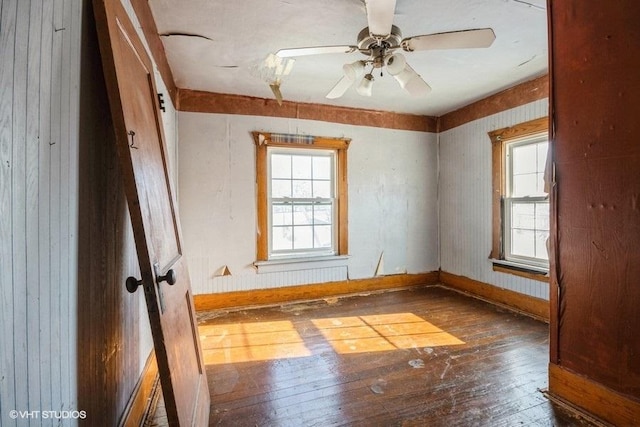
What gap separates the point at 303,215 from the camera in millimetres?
4031

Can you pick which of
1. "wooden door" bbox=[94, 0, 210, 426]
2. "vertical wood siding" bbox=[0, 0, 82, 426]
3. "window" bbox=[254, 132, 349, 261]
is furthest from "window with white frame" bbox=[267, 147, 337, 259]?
"vertical wood siding" bbox=[0, 0, 82, 426]

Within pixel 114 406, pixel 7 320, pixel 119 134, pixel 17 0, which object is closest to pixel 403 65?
pixel 119 134

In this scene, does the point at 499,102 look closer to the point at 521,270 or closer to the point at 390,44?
the point at 521,270

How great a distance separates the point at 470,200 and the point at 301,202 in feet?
7.32

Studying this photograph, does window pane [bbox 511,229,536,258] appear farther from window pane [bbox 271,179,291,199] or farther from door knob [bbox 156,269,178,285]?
door knob [bbox 156,269,178,285]

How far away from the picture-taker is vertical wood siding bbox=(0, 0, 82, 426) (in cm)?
73

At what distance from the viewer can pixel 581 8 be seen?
1.75 m

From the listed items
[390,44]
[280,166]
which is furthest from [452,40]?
[280,166]

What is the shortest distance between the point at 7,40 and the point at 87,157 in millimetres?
444

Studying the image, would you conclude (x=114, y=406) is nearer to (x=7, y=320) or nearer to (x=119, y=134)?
(x=7, y=320)

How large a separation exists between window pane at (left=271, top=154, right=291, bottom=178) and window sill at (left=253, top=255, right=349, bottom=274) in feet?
3.47

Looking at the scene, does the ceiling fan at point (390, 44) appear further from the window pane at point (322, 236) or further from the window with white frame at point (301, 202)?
the window pane at point (322, 236)

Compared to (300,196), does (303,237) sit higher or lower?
lower

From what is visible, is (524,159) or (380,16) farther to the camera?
(524,159)
